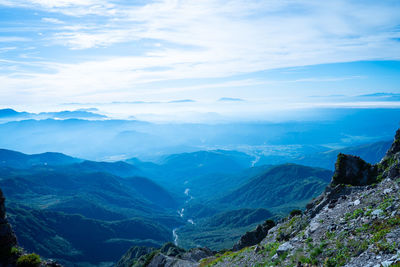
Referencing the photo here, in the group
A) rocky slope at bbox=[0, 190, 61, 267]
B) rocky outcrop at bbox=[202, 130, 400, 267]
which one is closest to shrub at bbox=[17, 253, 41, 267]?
rocky slope at bbox=[0, 190, 61, 267]

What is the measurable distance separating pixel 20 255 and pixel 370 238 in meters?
30.0

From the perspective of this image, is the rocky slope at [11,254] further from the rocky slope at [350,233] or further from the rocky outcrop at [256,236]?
the rocky outcrop at [256,236]

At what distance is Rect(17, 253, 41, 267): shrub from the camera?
24.1 metres

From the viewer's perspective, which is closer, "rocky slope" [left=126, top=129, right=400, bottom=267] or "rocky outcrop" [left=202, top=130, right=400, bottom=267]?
"rocky outcrop" [left=202, top=130, right=400, bottom=267]

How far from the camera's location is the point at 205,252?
81.6m

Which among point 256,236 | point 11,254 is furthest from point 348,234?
point 256,236

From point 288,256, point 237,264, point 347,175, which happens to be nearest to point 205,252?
point 237,264

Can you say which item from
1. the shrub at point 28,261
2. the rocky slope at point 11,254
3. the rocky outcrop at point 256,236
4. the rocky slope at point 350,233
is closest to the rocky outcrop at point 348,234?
the rocky slope at point 350,233

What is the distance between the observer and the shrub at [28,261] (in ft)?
79.2

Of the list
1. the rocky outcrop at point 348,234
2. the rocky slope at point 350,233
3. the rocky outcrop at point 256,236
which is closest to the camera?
the rocky outcrop at point 348,234

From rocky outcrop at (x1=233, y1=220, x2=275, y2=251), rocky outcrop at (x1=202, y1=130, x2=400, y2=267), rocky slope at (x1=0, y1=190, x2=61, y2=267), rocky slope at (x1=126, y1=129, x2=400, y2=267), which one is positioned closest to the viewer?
rocky outcrop at (x1=202, y1=130, x2=400, y2=267)

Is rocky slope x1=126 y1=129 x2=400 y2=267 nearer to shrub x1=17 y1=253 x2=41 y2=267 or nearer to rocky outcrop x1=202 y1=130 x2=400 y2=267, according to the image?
rocky outcrop x1=202 y1=130 x2=400 y2=267

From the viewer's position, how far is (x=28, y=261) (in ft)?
79.7

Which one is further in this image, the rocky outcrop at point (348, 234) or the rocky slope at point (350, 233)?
the rocky slope at point (350, 233)
